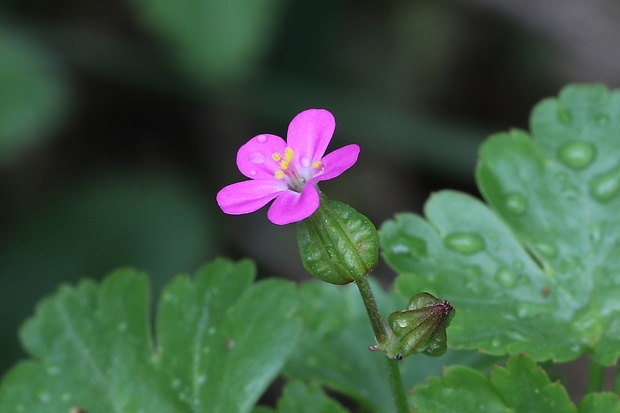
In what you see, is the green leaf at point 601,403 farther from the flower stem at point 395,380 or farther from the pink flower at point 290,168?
the pink flower at point 290,168

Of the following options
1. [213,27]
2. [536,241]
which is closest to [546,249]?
[536,241]

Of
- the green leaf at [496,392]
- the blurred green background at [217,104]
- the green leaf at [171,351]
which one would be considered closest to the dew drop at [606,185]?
the green leaf at [496,392]

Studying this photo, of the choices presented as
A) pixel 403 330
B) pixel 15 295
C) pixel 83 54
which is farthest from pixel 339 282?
pixel 83 54

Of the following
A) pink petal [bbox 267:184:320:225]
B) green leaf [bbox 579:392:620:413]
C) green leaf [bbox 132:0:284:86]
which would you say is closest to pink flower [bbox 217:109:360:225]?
pink petal [bbox 267:184:320:225]

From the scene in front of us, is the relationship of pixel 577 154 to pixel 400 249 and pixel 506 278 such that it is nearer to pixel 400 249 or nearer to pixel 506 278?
pixel 506 278

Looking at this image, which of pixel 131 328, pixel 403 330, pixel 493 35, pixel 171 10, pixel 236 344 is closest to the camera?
pixel 403 330

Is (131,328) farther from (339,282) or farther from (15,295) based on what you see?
(15,295)

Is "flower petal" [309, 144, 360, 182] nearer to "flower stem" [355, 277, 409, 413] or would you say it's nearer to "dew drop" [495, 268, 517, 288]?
"flower stem" [355, 277, 409, 413]
